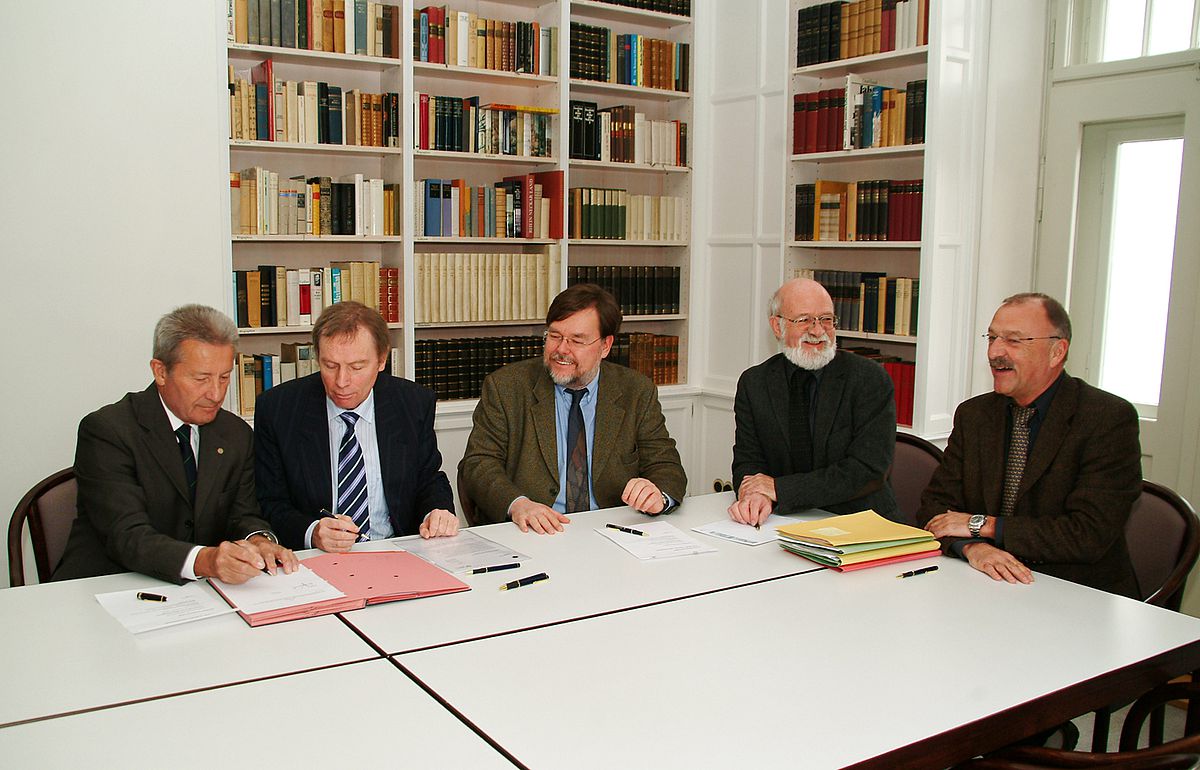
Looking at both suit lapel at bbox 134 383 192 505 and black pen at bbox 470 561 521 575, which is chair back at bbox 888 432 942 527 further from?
→ suit lapel at bbox 134 383 192 505

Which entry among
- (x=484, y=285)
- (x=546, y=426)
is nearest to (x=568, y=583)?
(x=546, y=426)

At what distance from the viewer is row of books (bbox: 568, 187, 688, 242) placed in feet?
17.6

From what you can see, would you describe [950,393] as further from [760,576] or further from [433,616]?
[433,616]

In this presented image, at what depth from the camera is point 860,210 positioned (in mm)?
4945

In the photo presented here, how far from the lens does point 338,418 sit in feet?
10.2

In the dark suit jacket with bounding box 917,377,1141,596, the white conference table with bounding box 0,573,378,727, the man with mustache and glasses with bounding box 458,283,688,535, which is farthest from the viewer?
the man with mustache and glasses with bounding box 458,283,688,535

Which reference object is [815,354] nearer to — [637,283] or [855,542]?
[855,542]

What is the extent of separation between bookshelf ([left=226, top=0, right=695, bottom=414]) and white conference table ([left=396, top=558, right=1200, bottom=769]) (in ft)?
9.54

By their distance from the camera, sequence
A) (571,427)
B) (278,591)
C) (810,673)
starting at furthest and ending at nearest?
(571,427), (278,591), (810,673)

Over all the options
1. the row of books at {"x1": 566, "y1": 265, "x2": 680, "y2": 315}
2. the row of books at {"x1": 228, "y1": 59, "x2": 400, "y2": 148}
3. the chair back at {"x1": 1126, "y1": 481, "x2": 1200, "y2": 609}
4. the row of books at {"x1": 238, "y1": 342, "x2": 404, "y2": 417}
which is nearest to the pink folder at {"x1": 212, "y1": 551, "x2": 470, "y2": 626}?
the chair back at {"x1": 1126, "y1": 481, "x2": 1200, "y2": 609}

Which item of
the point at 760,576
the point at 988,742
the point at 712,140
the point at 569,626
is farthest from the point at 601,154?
the point at 988,742

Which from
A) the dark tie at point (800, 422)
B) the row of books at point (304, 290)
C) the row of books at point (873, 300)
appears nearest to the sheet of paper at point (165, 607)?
the dark tie at point (800, 422)

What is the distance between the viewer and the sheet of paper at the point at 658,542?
2695 mm

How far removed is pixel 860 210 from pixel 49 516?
12.0ft
